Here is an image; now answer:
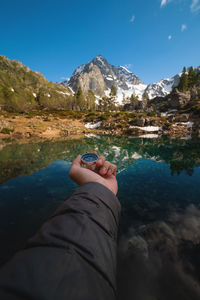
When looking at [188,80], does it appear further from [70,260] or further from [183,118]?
[70,260]

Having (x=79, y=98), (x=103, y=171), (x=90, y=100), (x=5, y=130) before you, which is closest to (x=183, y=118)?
(x=103, y=171)

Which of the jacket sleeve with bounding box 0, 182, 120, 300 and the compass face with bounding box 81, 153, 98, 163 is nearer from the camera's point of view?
the jacket sleeve with bounding box 0, 182, 120, 300

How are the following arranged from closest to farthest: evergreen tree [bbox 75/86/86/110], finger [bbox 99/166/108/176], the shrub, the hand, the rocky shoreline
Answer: the hand → finger [bbox 99/166/108/176] → the shrub → the rocky shoreline → evergreen tree [bbox 75/86/86/110]

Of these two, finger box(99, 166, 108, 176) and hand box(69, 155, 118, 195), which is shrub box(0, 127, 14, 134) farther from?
finger box(99, 166, 108, 176)

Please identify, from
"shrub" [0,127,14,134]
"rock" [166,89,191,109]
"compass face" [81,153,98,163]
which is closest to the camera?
"compass face" [81,153,98,163]

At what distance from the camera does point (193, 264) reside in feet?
7.93

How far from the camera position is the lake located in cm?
221

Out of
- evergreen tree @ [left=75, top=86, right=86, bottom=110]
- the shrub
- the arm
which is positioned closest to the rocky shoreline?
the shrub

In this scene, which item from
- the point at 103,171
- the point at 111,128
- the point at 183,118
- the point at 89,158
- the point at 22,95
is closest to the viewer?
the point at 103,171

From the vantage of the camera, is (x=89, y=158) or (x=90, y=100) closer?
(x=89, y=158)

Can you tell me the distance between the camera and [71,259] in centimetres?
89

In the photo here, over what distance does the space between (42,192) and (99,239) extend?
16.5 feet

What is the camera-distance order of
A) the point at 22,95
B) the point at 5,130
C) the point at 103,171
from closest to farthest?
1. the point at 103,171
2. the point at 5,130
3. the point at 22,95

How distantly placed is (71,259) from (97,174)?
1.98 m
